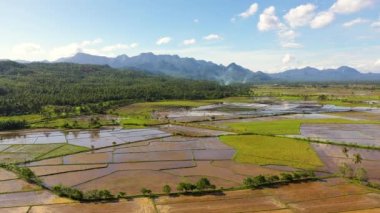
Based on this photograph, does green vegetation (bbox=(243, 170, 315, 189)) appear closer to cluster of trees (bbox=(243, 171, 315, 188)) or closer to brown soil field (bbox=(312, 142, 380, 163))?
cluster of trees (bbox=(243, 171, 315, 188))

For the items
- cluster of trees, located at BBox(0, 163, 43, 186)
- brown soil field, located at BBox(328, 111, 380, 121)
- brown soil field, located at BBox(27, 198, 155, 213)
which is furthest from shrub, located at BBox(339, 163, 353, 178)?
brown soil field, located at BBox(328, 111, 380, 121)

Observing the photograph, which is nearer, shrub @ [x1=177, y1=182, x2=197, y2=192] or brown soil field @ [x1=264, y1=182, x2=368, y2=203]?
brown soil field @ [x1=264, y1=182, x2=368, y2=203]

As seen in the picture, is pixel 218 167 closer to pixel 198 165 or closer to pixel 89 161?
pixel 198 165

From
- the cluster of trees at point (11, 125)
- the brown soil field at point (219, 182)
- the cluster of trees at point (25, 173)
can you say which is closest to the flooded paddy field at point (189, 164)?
the brown soil field at point (219, 182)

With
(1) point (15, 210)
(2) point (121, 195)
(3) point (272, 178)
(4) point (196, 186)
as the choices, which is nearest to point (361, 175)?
(3) point (272, 178)

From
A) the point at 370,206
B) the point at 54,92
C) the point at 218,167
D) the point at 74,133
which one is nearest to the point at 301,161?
the point at 218,167

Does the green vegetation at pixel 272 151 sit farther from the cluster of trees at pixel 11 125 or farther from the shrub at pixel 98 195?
the cluster of trees at pixel 11 125
